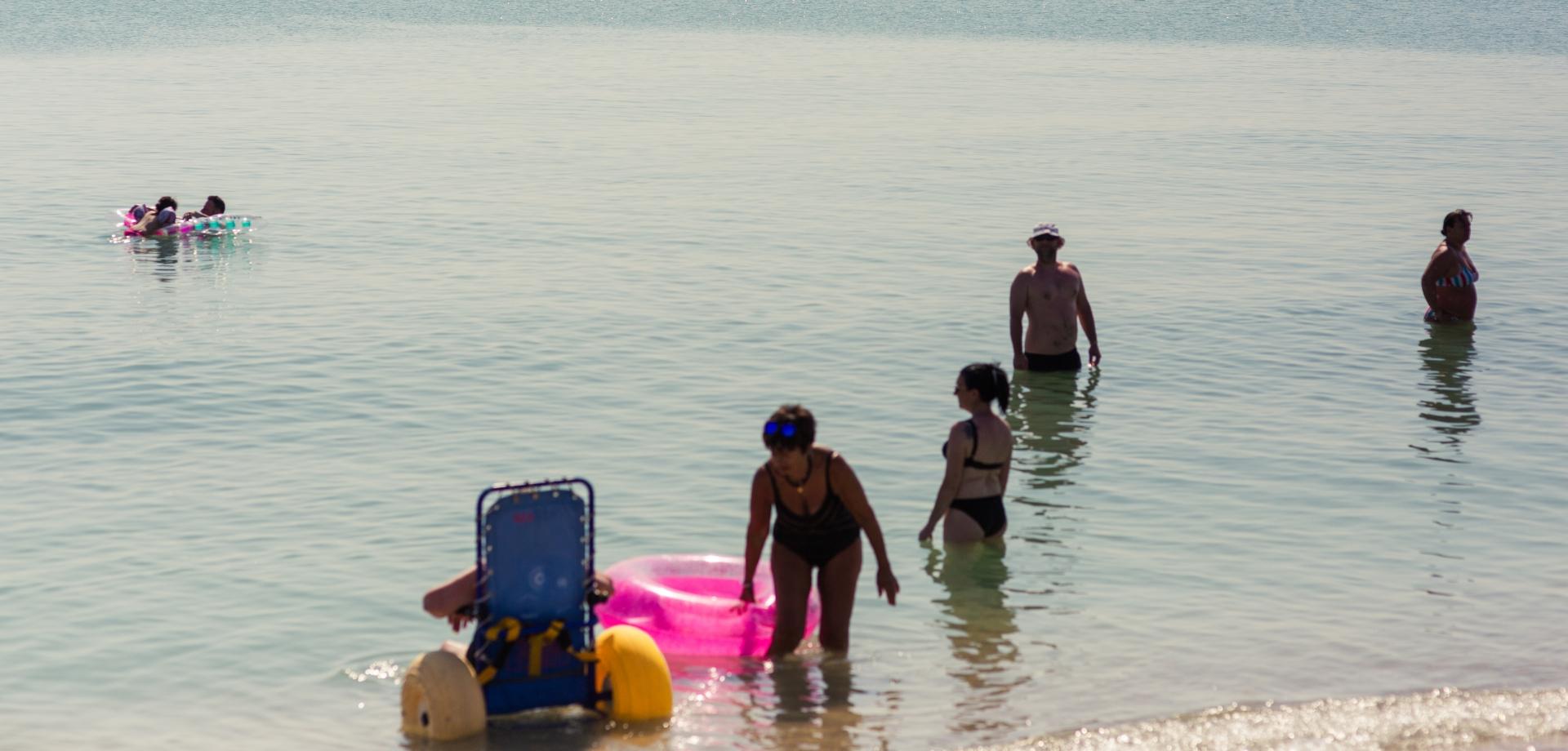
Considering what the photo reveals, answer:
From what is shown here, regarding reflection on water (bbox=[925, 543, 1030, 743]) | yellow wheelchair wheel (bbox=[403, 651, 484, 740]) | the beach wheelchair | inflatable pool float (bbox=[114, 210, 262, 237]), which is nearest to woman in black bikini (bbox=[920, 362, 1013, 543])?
reflection on water (bbox=[925, 543, 1030, 743])

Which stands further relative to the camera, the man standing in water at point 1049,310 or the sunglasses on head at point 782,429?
the man standing in water at point 1049,310

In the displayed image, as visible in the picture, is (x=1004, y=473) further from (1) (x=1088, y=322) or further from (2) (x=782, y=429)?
(1) (x=1088, y=322)

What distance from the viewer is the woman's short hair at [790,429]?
23.7ft

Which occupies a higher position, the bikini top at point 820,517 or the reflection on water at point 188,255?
the reflection on water at point 188,255

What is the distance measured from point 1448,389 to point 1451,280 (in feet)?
6.92

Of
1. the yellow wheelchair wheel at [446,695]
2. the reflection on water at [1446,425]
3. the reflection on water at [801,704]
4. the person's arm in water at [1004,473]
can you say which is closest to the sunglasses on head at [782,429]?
the reflection on water at [801,704]

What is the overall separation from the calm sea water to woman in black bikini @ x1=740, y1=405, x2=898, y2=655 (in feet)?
1.27

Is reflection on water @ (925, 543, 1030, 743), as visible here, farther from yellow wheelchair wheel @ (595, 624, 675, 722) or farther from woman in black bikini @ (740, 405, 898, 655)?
yellow wheelchair wheel @ (595, 624, 675, 722)

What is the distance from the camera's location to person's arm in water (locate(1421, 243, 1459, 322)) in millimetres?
16297

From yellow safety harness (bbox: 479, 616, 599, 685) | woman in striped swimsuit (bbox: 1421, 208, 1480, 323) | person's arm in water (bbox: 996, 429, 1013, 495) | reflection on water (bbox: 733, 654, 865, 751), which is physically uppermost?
woman in striped swimsuit (bbox: 1421, 208, 1480, 323)

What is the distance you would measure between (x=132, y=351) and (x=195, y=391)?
2.05 meters

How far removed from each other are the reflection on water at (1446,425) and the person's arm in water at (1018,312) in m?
3.13

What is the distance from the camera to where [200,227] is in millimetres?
22516

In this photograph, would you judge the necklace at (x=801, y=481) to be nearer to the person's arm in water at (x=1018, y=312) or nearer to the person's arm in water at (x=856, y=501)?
the person's arm in water at (x=856, y=501)
